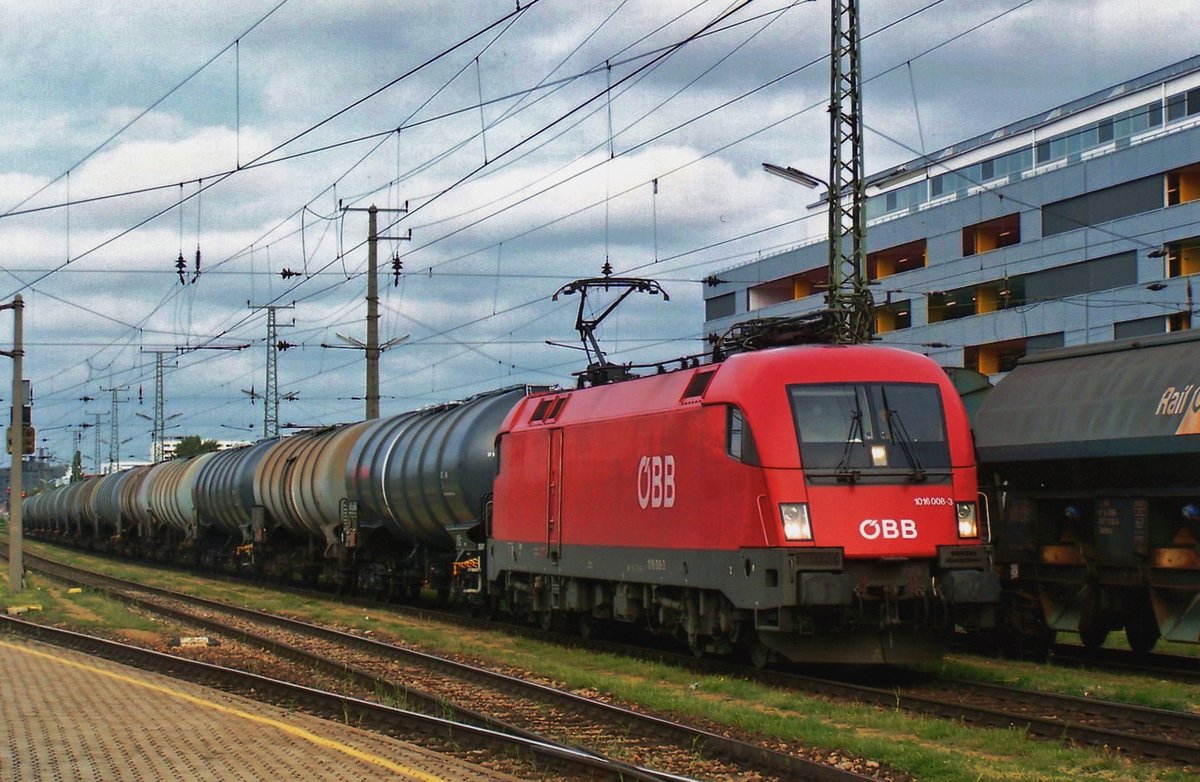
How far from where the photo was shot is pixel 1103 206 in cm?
5006

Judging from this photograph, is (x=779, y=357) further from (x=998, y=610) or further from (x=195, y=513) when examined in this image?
(x=195, y=513)

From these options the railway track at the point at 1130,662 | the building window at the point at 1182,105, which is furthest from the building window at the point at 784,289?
the railway track at the point at 1130,662

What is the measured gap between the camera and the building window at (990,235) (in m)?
55.6

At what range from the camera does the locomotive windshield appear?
14.8 m

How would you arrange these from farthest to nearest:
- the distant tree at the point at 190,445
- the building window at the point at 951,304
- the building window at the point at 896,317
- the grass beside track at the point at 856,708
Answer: the distant tree at the point at 190,445 → the building window at the point at 896,317 → the building window at the point at 951,304 → the grass beside track at the point at 856,708

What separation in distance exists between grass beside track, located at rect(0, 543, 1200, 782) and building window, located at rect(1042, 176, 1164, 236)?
111 feet

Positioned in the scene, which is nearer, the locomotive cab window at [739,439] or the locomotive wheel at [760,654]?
the locomotive cab window at [739,439]

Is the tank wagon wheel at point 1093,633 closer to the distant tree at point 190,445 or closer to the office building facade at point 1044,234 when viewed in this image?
the office building facade at point 1044,234

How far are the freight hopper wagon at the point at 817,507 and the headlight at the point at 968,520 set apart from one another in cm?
2

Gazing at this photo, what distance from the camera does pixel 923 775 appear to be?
393 inches

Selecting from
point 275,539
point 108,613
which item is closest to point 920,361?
point 108,613

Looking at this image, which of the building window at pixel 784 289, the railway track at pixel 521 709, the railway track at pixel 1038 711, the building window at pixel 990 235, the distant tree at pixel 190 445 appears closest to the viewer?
the railway track at pixel 521 709

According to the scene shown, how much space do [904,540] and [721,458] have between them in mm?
2125

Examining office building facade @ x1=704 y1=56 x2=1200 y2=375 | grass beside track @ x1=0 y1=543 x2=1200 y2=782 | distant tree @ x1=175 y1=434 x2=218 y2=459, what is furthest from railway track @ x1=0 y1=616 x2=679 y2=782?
distant tree @ x1=175 y1=434 x2=218 y2=459
